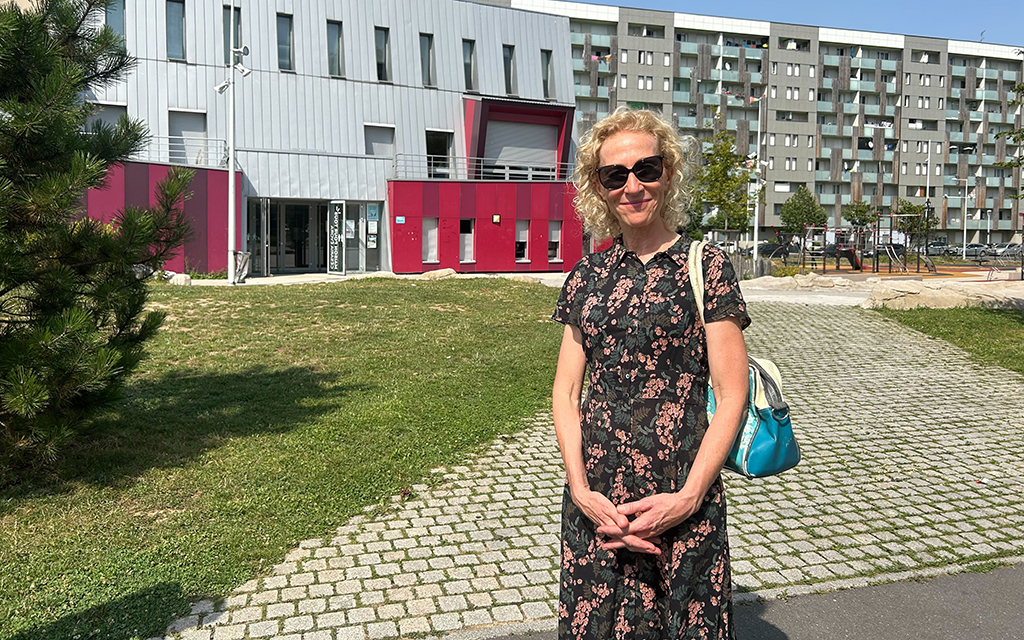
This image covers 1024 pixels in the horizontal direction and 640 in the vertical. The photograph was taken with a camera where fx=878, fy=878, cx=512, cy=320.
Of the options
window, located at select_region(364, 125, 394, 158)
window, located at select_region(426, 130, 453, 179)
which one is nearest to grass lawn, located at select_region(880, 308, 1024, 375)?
window, located at select_region(426, 130, 453, 179)

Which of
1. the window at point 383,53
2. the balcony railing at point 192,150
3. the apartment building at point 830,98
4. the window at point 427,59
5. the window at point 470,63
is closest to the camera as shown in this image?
the balcony railing at point 192,150

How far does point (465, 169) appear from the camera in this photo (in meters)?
→ 34.7

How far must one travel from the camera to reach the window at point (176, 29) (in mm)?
30312

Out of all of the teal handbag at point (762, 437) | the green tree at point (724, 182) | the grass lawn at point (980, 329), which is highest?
the green tree at point (724, 182)

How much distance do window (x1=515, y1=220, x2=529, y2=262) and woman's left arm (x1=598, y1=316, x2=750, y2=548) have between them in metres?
32.1

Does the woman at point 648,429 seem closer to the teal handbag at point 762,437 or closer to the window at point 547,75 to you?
the teal handbag at point 762,437

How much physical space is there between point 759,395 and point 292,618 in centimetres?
261

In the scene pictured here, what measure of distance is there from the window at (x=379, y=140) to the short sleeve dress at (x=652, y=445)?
3182 cm

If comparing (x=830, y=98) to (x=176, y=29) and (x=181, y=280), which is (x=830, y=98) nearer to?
(x=176, y=29)

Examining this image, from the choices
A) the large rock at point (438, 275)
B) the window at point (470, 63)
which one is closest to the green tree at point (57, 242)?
the large rock at point (438, 275)

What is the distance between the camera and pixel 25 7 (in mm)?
5922

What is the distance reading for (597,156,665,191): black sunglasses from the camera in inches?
109

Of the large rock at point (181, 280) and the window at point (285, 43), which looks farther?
the window at point (285, 43)

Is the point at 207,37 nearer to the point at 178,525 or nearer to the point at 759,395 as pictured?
the point at 178,525
